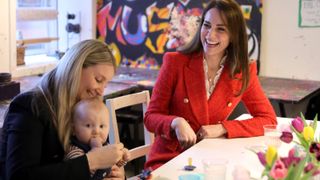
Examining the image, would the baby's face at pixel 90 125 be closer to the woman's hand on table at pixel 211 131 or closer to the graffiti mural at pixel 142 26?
the woman's hand on table at pixel 211 131

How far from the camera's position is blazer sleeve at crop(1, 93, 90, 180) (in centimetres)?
145

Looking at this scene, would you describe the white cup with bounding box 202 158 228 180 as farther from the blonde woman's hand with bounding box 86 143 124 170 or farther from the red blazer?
the red blazer

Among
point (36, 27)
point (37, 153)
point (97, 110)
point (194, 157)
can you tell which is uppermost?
point (36, 27)

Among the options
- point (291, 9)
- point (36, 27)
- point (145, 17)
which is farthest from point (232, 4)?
point (36, 27)

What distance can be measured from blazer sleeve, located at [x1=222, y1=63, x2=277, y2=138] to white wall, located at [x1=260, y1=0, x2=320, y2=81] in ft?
4.42

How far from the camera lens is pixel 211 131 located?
7.32 ft

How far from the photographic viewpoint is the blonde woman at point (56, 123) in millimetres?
1455

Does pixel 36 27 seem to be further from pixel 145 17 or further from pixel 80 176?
pixel 80 176

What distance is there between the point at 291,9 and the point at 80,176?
2.64 m

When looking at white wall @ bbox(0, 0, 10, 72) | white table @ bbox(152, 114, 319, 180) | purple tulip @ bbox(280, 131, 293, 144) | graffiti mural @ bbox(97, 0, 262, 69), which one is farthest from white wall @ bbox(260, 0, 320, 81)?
white wall @ bbox(0, 0, 10, 72)

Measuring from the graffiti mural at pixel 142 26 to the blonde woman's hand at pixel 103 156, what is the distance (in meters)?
2.54

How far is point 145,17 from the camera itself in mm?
4191

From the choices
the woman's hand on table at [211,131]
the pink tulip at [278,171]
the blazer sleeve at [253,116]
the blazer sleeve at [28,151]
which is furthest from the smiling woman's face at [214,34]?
the pink tulip at [278,171]

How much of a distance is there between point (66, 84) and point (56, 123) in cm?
13
